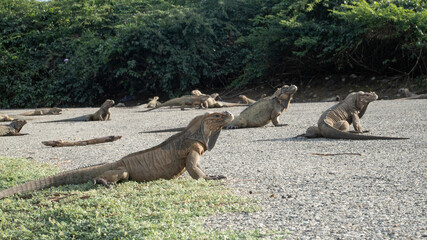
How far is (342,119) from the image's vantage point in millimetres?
8242

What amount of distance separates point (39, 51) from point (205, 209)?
908 inches

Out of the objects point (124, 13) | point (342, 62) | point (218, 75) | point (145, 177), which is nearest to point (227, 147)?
point (145, 177)

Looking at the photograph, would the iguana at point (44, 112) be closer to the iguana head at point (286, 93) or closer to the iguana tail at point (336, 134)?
the iguana head at point (286, 93)

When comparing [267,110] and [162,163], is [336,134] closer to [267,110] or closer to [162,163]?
[267,110]

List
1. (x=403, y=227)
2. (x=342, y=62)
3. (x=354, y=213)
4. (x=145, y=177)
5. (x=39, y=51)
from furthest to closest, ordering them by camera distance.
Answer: (x=39, y=51), (x=342, y=62), (x=145, y=177), (x=354, y=213), (x=403, y=227)

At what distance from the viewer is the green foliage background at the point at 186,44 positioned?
18016 millimetres

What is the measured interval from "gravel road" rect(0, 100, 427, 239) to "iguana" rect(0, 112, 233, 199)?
42 cm

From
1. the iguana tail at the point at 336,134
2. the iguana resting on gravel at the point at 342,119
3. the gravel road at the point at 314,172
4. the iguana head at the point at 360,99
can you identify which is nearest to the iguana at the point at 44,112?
the gravel road at the point at 314,172

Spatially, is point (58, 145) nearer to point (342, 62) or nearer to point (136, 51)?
point (342, 62)

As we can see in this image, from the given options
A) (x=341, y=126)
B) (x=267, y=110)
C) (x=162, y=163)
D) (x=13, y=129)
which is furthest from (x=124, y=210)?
(x=13, y=129)

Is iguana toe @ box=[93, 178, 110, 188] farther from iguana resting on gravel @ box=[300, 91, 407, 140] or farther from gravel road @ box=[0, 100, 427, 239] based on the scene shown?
iguana resting on gravel @ box=[300, 91, 407, 140]

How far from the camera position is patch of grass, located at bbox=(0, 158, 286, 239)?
3.20m

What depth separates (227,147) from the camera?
742 cm

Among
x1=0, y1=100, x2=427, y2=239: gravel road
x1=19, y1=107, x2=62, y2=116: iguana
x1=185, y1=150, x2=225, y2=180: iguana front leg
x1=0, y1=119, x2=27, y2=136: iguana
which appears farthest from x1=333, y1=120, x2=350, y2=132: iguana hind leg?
x1=19, y1=107, x2=62, y2=116: iguana
